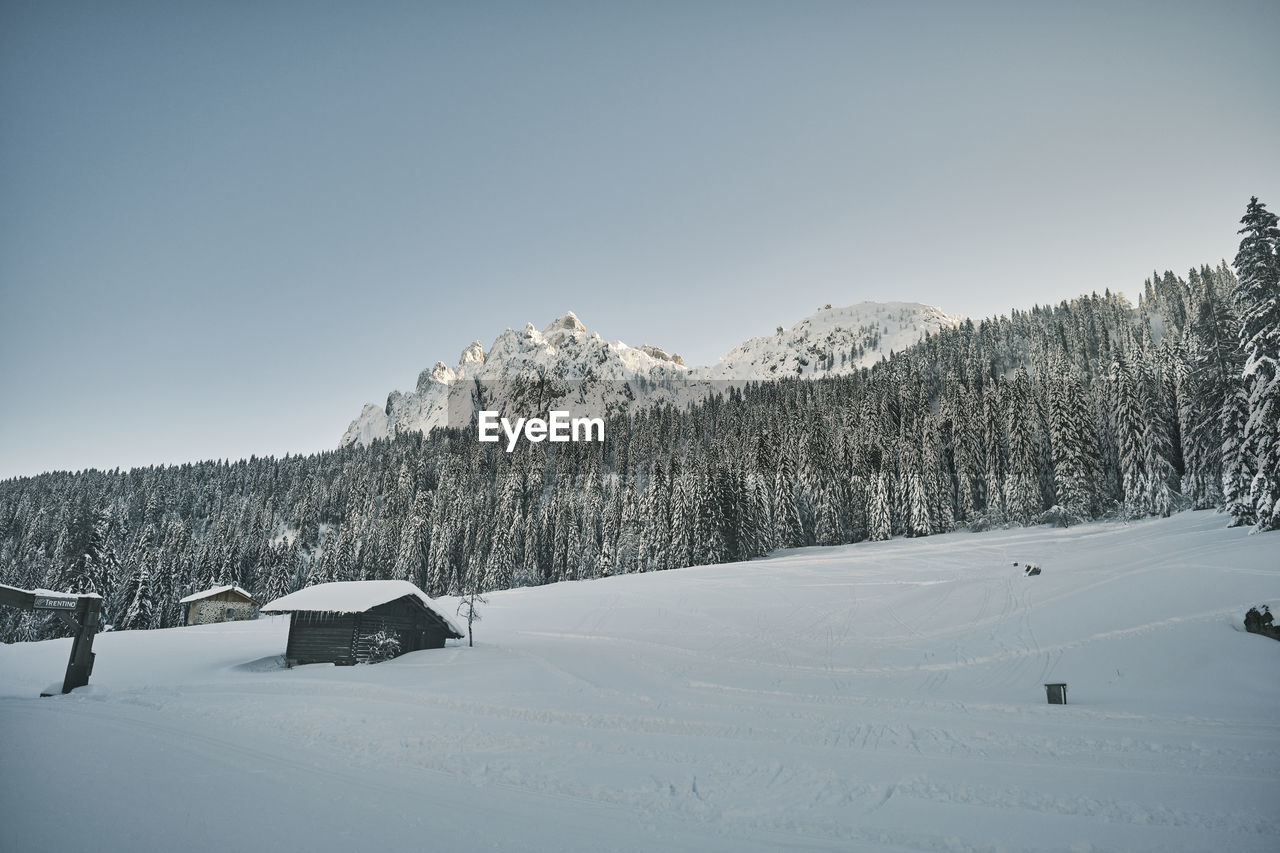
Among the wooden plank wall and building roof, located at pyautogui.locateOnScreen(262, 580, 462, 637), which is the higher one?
building roof, located at pyautogui.locateOnScreen(262, 580, 462, 637)

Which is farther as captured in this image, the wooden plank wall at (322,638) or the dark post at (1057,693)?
the wooden plank wall at (322,638)

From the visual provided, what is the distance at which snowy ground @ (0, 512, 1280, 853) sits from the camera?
25.8 ft

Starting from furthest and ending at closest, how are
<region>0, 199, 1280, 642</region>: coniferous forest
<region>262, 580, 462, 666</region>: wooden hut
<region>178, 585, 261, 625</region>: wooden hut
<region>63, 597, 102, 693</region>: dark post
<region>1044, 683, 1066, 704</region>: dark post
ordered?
<region>178, 585, 261, 625</region>: wooden hut < <region>0, 199, 1280, 642</region>: coniferous forest < <region>262, 580, 462, 666</region>: wooden hut < <region>63, 597, 102, 693</region>: dark post < <region>1044, 683, 1066, 704</region>: dark post

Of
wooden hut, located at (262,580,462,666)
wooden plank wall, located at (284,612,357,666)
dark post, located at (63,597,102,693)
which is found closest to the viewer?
dark post, located at (63,597,102,693)

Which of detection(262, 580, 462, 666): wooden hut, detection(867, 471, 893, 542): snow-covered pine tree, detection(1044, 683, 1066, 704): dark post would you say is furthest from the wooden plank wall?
detection(867, 471, 893, 542): snow-covered pine tree

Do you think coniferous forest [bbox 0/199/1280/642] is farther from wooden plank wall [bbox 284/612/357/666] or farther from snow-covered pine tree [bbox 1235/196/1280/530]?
wooden plank wall [bbox 284/612/357/666]

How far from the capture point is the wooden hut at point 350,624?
2814 centimetres

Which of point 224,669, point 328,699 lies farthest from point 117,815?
point 224,669

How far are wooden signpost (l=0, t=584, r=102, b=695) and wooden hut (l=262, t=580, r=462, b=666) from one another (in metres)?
7.60

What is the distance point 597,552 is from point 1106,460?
193 feet

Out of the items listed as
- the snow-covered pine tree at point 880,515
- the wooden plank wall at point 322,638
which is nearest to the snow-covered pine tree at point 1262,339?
the snow-covered pine tree at point 880,515

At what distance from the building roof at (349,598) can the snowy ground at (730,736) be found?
9.38ft

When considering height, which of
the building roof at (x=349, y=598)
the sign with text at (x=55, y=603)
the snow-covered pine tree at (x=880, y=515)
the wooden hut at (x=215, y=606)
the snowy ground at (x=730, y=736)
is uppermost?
the snow-covered pine tree at (x=880, y=515)

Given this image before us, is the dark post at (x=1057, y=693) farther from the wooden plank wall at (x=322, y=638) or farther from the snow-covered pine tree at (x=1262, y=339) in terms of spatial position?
the wooden plank wall at (x=322, y=638)
